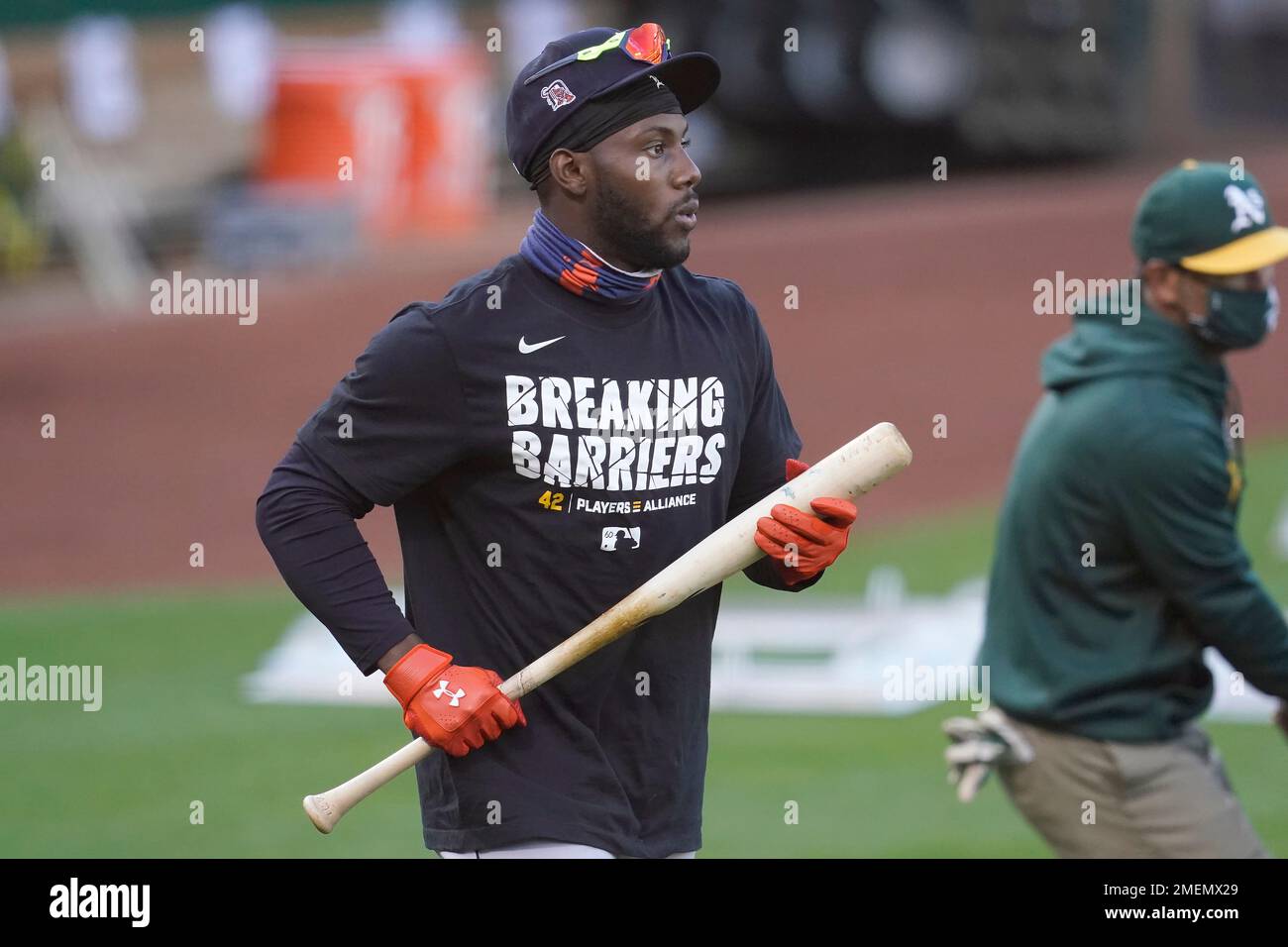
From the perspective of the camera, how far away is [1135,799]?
427cm

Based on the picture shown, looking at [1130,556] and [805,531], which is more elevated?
[805,531]

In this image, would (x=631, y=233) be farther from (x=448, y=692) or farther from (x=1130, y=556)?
(x=1130, y=556)

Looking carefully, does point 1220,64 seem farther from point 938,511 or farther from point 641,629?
point 641,629

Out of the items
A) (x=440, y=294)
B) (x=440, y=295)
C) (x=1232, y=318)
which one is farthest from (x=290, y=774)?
(x=440, y=295)

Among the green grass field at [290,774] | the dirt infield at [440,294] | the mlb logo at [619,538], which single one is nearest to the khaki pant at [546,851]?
the mlb logo at [619,538]

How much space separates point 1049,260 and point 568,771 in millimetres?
15102

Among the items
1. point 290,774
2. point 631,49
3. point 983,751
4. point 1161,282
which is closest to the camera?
point 631,49

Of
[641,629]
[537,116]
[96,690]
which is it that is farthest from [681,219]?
[96,690]

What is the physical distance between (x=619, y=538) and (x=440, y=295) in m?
12.6

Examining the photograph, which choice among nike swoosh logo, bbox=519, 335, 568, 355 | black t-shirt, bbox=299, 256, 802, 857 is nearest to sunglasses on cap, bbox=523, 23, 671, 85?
black t-shirt, bbox=299, 256, 802, 857

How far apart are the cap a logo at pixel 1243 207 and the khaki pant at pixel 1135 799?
1190 millimetres

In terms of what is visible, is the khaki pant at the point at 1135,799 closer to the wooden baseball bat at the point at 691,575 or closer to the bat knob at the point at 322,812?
the wooden baseball bat at the point at 691,575

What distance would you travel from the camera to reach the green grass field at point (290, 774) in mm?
7395

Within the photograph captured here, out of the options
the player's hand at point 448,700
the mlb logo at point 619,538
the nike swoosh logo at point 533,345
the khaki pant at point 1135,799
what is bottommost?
the khaki pant at point 1135,799
